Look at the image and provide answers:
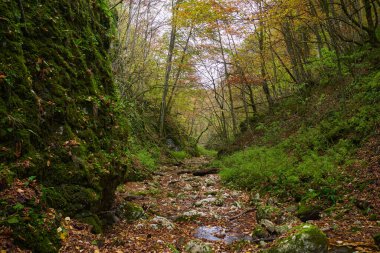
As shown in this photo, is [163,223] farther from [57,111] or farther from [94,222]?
[57,111]

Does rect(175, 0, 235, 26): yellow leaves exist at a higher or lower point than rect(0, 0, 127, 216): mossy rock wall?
higher

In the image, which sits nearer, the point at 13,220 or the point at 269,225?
the point at 13,220

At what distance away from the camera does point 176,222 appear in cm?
618

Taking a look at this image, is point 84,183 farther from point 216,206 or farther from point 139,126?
point 139,126

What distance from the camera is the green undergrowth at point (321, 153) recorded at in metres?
6.58

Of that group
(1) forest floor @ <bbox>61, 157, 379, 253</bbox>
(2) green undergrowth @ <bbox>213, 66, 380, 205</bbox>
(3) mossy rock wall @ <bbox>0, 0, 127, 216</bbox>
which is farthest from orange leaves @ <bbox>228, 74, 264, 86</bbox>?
(3) mossy rock wall @ <bbox>0, 0, 127, 216</bbox>

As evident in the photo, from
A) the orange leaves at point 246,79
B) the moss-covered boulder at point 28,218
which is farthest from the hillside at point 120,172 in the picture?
the orange leaves at point 246,79

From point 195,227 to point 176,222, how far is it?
481 millimetres

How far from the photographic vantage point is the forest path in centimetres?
424

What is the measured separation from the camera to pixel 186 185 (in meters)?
10.4

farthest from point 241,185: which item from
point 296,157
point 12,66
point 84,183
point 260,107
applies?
point 260,107

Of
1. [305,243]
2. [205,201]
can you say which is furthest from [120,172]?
[305,243]

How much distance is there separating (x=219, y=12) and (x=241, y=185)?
26.5 ft

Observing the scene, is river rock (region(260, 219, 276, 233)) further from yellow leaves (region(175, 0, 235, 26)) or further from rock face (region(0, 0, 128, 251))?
yellow leaves (region(175, 0, 235, 26))
